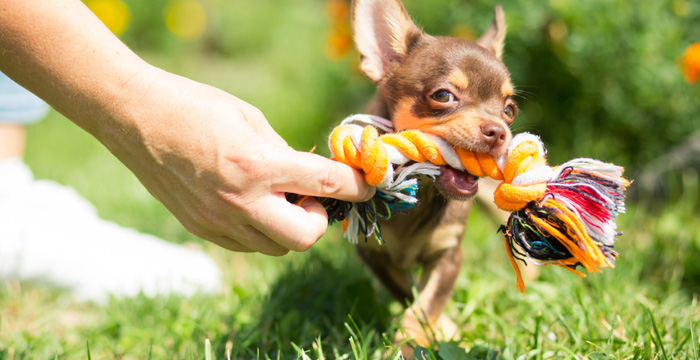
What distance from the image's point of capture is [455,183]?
6.57 feet

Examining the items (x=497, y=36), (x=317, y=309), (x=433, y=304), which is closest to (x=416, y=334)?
(x=433, y=304)

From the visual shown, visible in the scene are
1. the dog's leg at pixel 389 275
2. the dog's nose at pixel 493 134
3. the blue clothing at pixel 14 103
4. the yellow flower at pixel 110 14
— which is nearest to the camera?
the dog's nose at pixel 493 134

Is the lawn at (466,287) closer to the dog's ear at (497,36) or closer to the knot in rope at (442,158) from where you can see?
the knot in rope at (442,158)

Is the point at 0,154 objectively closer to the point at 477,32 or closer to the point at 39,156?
the point at 39,156

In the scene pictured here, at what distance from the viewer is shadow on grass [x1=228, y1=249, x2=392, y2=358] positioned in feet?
7.94

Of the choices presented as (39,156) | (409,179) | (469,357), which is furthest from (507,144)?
(39,156)

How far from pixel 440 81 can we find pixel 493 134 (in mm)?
407

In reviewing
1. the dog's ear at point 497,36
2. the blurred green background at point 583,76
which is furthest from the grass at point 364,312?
the dog's ear at point 497,36

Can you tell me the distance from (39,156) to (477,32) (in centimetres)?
403

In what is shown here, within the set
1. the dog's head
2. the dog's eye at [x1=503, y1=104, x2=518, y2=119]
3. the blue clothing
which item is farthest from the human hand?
the blue clothing

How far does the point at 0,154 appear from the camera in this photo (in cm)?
322

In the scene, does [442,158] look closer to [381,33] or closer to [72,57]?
[381,33]

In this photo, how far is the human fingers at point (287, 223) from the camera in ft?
5.61

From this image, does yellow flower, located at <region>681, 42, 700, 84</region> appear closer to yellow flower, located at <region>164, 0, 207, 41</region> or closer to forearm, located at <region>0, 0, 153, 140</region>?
forearm, located at <region>0, 0, 153, 140</region>
